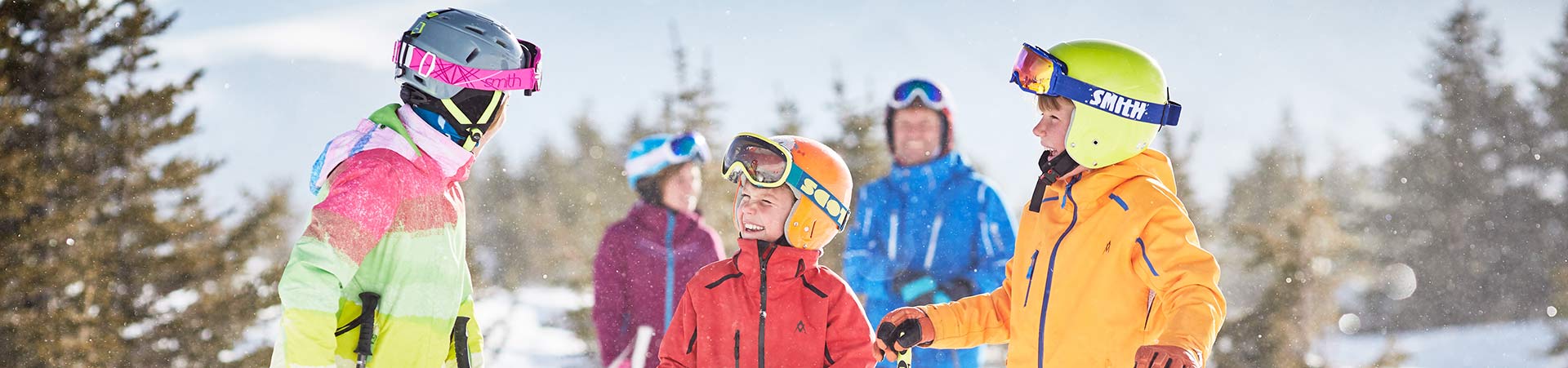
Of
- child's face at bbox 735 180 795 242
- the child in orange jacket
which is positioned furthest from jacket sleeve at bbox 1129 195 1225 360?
child's face at bbox 735 180 795 242

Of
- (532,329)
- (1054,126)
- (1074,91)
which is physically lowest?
(532,329)

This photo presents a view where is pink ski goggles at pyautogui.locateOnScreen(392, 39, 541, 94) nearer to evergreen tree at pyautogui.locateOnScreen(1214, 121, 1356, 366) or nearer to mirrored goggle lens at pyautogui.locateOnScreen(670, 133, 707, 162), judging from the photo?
mirrored goggle lens at pyautogui.locateOnScreen(670, 133, 707, 162)

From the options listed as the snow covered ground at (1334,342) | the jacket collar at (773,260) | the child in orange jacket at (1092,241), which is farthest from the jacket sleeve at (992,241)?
the snow covered ground at (1334,342)

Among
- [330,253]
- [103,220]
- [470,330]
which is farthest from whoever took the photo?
[103,220]

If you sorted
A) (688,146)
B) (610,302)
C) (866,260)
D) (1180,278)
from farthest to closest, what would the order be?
(688,146) → (610,302) → (866,260) → (1180,278)

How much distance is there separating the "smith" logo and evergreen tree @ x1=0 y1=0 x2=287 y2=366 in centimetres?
857

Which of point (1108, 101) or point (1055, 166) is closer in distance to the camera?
point (1108, 101)

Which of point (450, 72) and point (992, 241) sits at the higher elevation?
point (992, 241)

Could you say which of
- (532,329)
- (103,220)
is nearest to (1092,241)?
(103,220)

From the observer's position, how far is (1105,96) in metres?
3.48

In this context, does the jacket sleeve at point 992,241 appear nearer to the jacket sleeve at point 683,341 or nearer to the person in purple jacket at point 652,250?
the person in purple jacket at point 652,250

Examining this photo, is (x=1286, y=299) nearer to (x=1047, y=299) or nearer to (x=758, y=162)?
(x=1047, y=299)

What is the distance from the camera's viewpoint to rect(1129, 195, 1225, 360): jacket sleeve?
2971mm

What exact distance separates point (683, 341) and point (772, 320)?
0.34m
